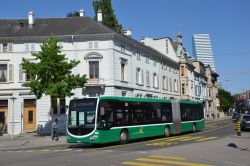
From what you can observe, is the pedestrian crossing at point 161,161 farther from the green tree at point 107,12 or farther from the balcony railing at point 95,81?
the green tree at point 107,12

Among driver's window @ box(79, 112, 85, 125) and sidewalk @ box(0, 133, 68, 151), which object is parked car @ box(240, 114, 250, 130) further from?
driver's window @ box(79, 112, 85, 125)

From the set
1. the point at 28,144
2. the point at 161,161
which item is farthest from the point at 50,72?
the point at 161,161

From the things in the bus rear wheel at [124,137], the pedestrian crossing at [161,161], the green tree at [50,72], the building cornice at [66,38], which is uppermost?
the building cornice at [66,38]

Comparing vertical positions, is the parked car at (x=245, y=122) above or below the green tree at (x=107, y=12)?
below

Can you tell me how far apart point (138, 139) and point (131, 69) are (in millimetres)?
19364

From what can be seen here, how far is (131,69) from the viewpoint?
46188 millimetres

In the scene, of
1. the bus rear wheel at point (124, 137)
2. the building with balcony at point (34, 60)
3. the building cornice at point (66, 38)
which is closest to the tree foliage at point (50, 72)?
the bus rear wheel at point (124, 137)

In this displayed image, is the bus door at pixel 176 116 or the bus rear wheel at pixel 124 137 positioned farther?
the bus door at pixel 176 116

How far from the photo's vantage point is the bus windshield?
21688 mm

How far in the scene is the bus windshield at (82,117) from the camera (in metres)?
21.7

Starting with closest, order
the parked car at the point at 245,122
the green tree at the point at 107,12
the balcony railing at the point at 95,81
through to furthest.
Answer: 1. the parked car at the point at 245,122
2. the balcony railing at the point at 95,81
3. the green tree at the point at 107,12

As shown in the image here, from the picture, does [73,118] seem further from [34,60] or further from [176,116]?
[34,60]

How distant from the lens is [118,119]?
23.3 meters

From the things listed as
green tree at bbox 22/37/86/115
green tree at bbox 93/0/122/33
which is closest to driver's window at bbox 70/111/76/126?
green tree at bbox 22/37/86/115
